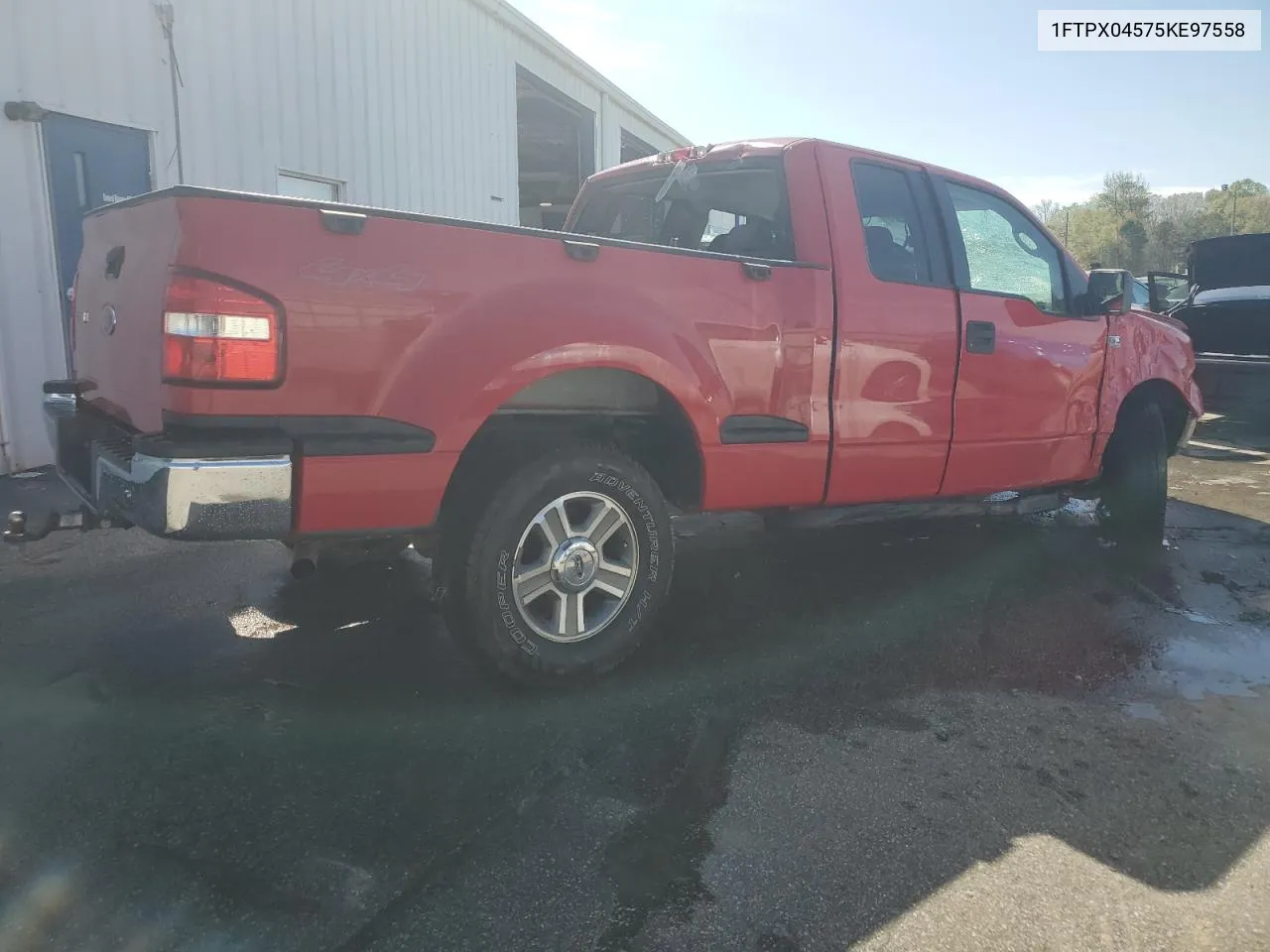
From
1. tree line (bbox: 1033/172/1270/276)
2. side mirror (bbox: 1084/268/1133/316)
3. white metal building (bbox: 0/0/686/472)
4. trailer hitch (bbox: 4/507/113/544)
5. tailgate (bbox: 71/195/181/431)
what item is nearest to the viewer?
tailgate (bbox: 71/195/181/431)

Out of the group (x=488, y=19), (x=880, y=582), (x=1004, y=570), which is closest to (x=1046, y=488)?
(x=1004, y=570)

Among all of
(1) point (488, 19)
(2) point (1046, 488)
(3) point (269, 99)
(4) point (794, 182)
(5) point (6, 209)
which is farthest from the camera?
(1) point (488, 19)

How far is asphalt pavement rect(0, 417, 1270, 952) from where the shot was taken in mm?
2064

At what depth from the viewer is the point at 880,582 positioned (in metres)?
4.78

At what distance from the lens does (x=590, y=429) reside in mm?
3498

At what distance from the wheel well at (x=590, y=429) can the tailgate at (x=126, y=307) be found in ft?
3.13

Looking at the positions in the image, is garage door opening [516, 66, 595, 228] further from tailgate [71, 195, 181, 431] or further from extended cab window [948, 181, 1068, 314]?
tailgate [71, 195, 181, 431]

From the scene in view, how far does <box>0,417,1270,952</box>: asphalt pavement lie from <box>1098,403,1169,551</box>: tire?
96 cm

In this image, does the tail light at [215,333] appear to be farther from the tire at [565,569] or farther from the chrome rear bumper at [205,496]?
the tire at [565,569]

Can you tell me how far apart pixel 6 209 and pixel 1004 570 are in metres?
6.80

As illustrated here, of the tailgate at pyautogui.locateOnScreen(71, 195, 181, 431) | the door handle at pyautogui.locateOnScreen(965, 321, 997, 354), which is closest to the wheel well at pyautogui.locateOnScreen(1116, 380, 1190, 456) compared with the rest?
the door handle at pyautogui.locateOnScreen(965, 321, 997, 354)

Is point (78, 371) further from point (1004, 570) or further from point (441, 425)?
point (1004, 570)

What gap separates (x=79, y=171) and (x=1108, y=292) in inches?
270

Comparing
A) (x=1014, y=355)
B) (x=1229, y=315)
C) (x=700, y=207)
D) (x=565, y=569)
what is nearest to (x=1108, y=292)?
(x=1014, y=355)
